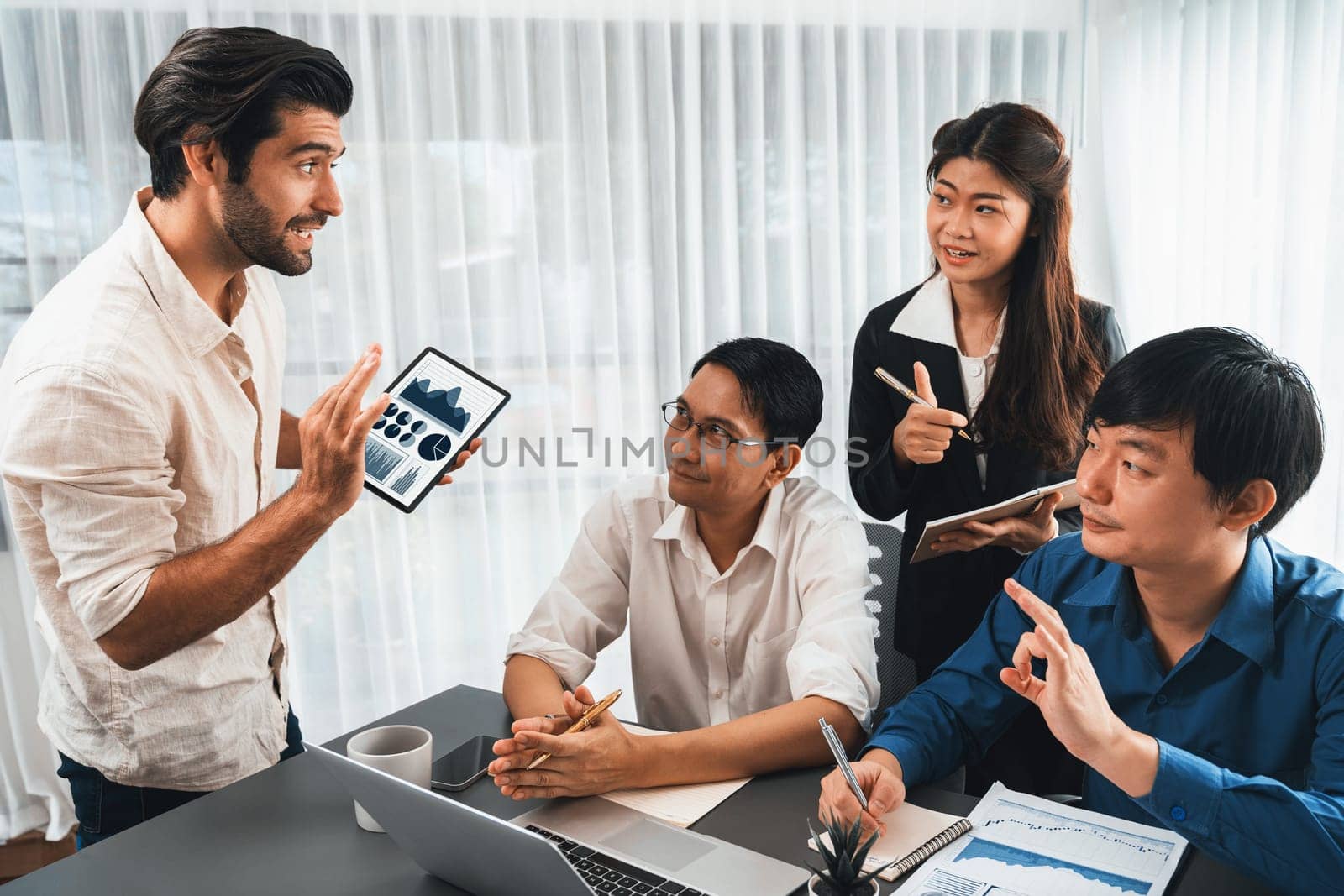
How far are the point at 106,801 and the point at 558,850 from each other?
103 centimetres

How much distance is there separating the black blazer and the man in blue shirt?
22.4 inches

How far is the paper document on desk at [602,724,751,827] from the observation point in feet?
4.27

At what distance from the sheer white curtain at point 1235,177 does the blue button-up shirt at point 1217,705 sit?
1.94m

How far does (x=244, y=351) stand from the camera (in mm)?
1685

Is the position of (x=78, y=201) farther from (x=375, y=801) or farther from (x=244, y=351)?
(x=375, y=801)

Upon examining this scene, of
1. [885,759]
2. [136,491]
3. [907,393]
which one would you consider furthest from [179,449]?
[907,393]

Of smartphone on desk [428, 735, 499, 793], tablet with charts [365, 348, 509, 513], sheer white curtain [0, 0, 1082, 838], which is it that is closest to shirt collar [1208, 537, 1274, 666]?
smartphone on desk [428, 735, 499, 793]

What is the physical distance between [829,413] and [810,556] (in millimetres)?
1471

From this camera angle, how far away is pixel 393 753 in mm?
1357

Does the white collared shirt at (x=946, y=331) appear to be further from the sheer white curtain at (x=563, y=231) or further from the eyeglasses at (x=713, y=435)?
the sheer white curtain at (x=563, y=231)

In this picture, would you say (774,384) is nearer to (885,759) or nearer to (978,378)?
(978,378)

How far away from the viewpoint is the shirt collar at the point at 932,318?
2076 mm

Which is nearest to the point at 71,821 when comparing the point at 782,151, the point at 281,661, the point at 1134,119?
the point at 281,661

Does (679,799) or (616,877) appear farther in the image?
(679,799)
